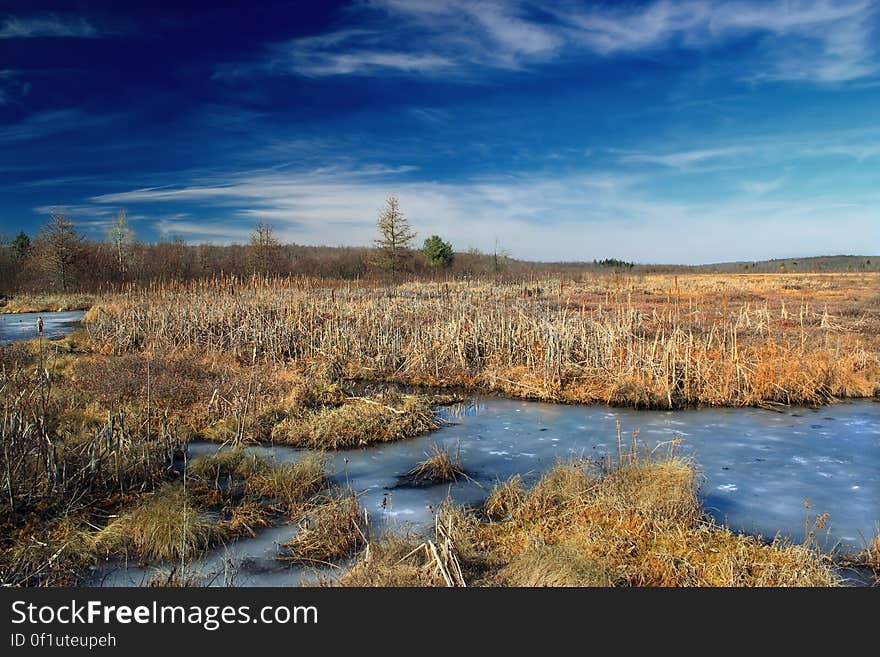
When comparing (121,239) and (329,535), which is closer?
(329,535)

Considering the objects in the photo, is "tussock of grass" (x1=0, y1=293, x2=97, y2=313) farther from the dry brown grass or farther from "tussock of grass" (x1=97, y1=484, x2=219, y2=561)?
"tussock of grass" (x1=97, y1=484, x2=219, y2=561)

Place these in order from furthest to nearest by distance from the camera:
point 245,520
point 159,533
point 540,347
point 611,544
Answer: point 540,347 → point 245,520 → point 159,533 → point 611,544

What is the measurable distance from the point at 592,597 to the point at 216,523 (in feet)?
11.8

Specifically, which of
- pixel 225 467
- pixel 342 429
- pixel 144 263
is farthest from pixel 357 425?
pixel 144 263

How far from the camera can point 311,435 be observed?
8.84 metres

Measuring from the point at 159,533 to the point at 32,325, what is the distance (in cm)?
2313

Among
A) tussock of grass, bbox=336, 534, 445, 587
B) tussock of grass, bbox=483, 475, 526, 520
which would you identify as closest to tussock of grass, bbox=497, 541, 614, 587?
tussock of grass, bbox=336, 534, 445, 587

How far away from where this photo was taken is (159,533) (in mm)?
5184

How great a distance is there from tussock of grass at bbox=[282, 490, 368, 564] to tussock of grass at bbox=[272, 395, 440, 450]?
9.51 feet

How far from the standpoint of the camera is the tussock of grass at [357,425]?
8.84 m

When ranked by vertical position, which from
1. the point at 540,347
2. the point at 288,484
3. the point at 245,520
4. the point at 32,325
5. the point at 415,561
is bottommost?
the point at 245,520

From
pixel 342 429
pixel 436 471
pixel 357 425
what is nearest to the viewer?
pixel 436 471

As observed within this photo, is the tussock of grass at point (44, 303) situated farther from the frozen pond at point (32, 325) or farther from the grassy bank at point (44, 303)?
the frozen pond at point (32, 325)

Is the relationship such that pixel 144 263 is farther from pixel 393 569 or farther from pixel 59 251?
pixel 393 569
